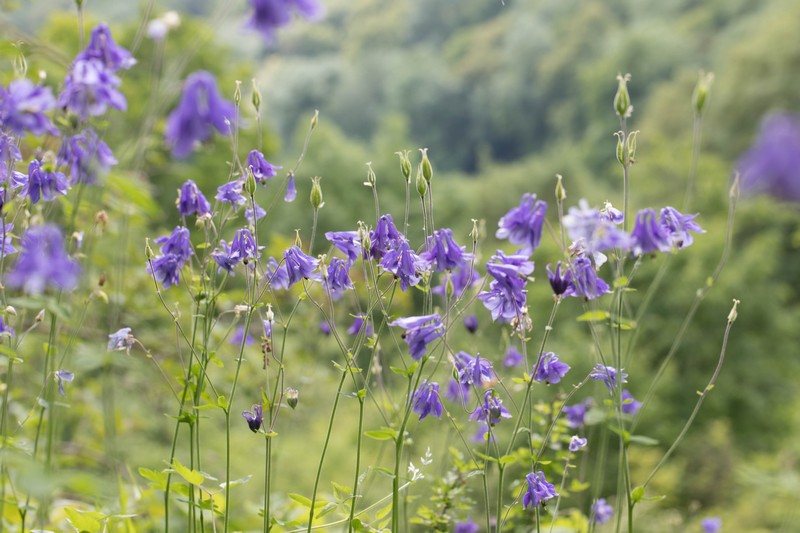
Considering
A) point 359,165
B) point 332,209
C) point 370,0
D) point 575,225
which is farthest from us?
point 370,0

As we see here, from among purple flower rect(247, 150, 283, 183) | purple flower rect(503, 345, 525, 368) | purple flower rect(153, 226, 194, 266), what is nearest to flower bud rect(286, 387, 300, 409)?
purple flower rect(153, 226, 194, 266)

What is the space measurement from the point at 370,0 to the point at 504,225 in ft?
229

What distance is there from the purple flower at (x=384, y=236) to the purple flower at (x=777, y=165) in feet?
2.90

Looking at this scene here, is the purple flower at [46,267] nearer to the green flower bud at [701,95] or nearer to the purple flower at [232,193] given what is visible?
the purple flower at [232,193]

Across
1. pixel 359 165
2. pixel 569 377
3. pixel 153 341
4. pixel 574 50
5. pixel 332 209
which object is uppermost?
pixel 574 50

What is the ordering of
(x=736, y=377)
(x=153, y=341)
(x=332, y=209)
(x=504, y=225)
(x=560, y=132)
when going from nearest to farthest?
1. (x=504, y=225)
2. (x=153, y=341)
3. (x=736, y=377)
4. (x=332, y=209)
5. (x=560, y=132)

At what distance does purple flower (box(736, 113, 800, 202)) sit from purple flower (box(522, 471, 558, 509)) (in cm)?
103

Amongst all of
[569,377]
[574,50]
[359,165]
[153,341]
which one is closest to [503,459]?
[153,341]

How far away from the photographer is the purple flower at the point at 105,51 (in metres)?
1.84

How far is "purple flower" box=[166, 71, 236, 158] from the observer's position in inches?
69.9

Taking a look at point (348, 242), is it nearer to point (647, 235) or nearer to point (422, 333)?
point (422, 333)

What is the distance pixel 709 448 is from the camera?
39.1ft

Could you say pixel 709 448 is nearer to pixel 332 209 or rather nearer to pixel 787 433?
pixel 787 433

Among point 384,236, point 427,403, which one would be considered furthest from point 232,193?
point 427,403
